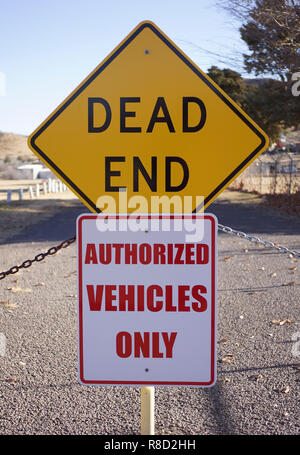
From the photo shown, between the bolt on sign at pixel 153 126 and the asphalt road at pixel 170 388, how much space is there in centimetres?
176

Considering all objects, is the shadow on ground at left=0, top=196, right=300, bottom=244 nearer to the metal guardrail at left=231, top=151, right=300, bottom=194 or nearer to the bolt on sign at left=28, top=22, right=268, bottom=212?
the metal guardrail at left=231, top=151, right=300, bottom=194

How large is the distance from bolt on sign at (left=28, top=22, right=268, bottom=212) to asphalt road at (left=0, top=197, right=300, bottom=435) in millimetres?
1760

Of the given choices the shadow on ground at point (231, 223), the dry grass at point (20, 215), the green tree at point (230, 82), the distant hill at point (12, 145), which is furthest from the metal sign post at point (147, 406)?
the distant hill at point (12, 145)

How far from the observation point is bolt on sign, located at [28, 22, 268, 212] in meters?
2.28

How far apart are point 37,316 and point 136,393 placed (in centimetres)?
219

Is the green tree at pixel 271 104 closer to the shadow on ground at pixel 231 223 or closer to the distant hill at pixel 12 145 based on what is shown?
the shadow on ground at pixel 231 223

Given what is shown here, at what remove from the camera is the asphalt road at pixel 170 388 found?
322 centimetres

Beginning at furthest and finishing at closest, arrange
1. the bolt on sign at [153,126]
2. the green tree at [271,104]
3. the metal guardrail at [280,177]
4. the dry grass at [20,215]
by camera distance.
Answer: the metal guardrail at [280,177], the green tree at [271,104], the dry grass at [20,215], the bolt on sign at [153,126]

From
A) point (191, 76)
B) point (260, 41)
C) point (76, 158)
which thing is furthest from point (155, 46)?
point (260, 41)

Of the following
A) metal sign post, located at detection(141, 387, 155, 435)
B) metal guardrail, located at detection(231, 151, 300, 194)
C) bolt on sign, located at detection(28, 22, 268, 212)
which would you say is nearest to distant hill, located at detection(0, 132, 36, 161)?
metal guardrail, located at detection(231, 151, 300, 194)

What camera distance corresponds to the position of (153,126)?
7.51 feet

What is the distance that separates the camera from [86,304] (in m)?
2.33

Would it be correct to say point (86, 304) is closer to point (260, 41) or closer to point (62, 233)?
point (62, 233)

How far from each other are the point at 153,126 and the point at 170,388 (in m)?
2.31
